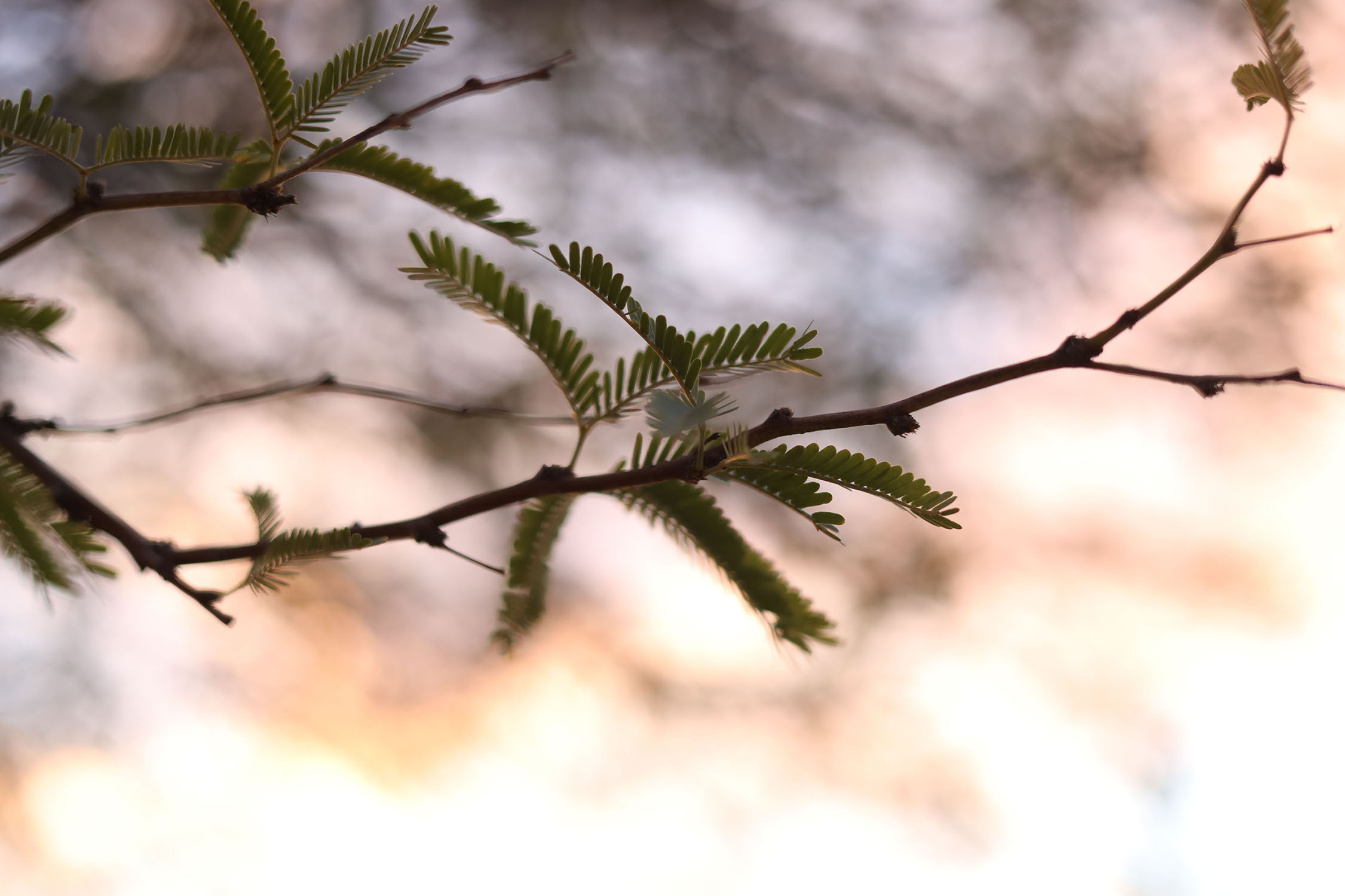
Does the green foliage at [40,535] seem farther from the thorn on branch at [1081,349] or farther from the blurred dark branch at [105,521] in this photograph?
the thorn on branch at [1081,349]

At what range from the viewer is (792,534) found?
1.64 meters

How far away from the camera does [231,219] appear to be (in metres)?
0.54

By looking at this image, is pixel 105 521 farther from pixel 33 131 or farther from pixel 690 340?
pixel 690 340

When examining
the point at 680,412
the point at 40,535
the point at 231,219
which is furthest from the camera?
the point at 231,219

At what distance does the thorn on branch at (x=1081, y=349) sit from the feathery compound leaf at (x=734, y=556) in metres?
0.17

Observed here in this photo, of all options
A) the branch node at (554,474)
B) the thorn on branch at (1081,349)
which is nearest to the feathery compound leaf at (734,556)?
the branch node at (554,474)

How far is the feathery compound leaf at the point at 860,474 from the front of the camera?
32cm

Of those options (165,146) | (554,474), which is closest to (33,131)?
(165,146)

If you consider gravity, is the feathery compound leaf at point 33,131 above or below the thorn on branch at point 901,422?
below

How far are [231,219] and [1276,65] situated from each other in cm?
54

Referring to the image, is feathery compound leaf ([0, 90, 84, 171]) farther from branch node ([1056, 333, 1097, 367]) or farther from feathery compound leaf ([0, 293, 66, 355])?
branch node ([1056, 333, 1097, 367])

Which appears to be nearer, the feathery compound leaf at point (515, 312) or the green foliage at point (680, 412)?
the green foliage at point (680, 412)

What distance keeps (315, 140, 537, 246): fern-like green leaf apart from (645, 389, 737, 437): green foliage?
0.47 ft

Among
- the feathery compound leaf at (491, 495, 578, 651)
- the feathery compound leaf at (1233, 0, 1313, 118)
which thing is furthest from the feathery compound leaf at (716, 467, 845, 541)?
the feathery compound leaf at (1233, 0, 1313, 118)
